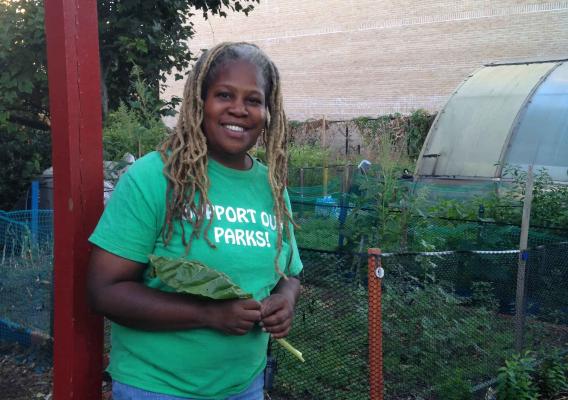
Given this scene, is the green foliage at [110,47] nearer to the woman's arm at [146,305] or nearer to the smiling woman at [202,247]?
the smiling woman at [202,247]

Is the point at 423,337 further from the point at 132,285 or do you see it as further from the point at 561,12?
the point at 561,12

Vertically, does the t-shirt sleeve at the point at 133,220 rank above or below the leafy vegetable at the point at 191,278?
above

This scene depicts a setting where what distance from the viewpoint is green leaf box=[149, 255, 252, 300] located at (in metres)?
1.70

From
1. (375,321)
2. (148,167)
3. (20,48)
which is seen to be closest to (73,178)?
(148,167)

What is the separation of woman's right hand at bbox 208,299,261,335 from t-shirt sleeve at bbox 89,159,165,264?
0.24 meters

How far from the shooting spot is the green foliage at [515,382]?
4.39 m

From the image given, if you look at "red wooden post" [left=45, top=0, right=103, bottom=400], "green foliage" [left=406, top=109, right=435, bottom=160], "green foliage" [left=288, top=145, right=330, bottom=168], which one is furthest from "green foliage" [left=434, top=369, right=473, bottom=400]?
"green foliage" [left=406, top=109, right=435, bottom=160]

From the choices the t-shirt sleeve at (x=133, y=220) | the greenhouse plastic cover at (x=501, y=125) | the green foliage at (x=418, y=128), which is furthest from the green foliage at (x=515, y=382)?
the green foliage at (x=418, y=128)

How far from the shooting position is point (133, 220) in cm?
172

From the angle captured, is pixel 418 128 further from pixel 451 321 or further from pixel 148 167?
pixel 148 167

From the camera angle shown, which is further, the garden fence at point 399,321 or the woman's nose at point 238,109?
the garden fence at point 399,321

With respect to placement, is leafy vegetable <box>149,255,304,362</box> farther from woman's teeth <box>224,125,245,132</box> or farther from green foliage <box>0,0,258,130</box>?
green foliage <box>0,0,258,130</box>

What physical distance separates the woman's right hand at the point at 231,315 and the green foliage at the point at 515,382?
3208 millimetres

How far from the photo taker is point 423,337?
4746 mm
